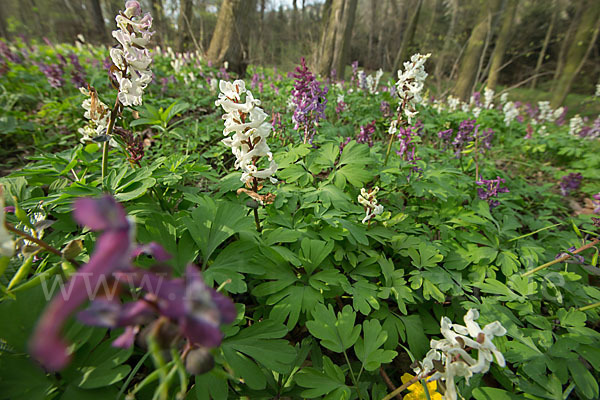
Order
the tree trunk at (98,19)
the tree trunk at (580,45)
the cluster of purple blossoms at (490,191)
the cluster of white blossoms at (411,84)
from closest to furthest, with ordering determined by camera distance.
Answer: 1. the cluster of white blossoms at (411,84)
2. the cluster of purple blossoms at (490,191)
3. the tree trunk at (580,45)
4. the tree trunk at (98,19)

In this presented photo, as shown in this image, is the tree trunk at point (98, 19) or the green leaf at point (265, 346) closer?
the green leaf at point (265, 346)

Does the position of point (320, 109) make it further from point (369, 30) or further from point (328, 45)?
point (369, 30)

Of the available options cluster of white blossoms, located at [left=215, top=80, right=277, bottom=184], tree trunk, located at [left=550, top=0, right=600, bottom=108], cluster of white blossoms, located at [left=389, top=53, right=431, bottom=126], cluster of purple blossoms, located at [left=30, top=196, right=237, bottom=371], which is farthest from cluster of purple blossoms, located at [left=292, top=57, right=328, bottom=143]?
tree trunk, located at [left=550, top=0, right=600, bottom=108]

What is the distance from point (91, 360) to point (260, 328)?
599 millimetres

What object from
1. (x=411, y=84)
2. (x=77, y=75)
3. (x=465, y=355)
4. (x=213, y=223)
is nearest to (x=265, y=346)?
(x=213, y=223)

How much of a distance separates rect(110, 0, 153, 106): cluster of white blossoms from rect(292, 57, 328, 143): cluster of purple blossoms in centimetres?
120

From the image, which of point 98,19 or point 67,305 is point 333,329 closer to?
point 67,305

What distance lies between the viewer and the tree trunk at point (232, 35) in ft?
21.5

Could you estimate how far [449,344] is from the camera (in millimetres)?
990

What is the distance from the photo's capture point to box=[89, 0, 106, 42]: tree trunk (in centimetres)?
1114

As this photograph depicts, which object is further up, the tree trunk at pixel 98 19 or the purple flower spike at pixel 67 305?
the tree trunk at pixel 98 19

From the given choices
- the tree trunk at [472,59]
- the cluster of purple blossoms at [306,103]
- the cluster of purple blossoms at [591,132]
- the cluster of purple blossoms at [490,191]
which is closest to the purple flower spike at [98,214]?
the cluster of purple blossoms at [306,103]

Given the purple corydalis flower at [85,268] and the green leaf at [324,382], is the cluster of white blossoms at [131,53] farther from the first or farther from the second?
the green leaf at [324,382]

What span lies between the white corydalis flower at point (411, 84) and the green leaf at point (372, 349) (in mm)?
1686
